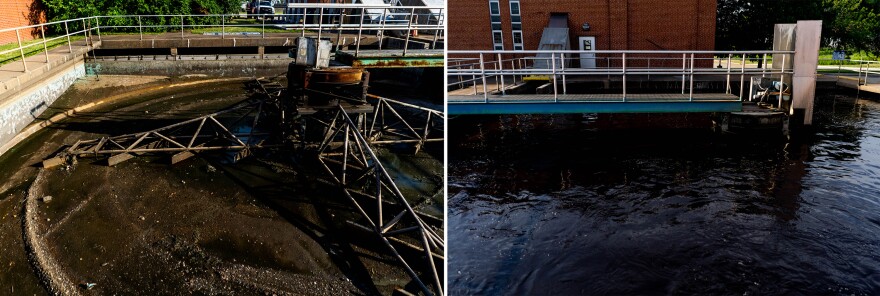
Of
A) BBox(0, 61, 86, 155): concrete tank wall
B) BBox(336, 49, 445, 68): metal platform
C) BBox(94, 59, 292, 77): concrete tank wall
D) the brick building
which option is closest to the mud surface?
BBox(0, 61, 86, 155): concrete tank wall

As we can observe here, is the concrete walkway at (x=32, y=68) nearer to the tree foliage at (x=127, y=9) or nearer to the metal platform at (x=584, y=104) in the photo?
the tree foliage at (x=127, y=9)

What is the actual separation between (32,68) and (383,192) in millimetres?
7981

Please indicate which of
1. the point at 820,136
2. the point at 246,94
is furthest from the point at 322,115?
the point at 820,136

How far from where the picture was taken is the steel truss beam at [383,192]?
699 cm

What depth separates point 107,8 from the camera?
20062 mm

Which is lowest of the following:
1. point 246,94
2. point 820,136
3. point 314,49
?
point 820,136

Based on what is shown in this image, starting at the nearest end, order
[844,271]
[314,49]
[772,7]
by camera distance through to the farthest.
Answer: [844,271]
[314,49]
[772,7]

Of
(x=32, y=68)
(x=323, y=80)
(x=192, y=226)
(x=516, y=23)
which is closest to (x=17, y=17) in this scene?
(x=32, y=68)

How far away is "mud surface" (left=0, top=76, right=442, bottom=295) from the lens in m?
6.70

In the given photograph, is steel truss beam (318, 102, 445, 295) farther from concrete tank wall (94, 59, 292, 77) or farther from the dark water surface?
concrete tank wall (94, 59, 292, 77)

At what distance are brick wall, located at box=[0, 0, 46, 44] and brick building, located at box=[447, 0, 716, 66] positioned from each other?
12.0m

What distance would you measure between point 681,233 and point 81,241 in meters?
6.88

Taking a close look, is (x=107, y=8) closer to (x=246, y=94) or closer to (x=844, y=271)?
(x=246, y=94)

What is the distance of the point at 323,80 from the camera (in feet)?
31.6
